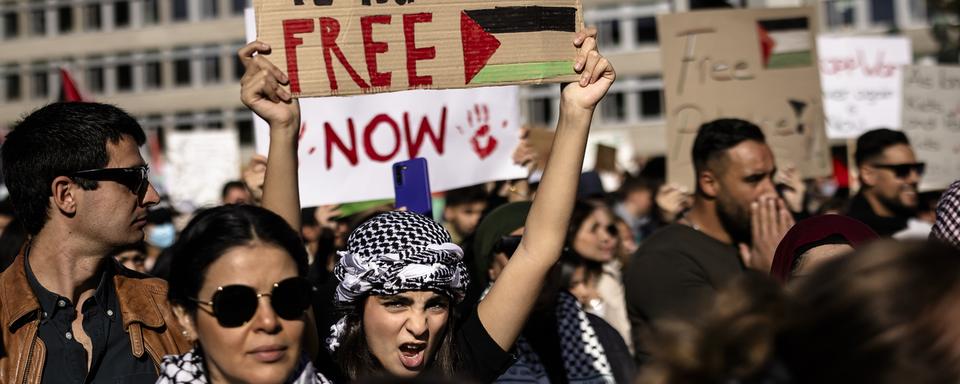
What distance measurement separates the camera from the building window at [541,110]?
4422cm

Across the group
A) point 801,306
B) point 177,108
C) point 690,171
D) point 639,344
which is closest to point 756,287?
point 801,306

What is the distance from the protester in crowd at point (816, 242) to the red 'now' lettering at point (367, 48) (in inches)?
45.6

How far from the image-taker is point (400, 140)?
5871mm

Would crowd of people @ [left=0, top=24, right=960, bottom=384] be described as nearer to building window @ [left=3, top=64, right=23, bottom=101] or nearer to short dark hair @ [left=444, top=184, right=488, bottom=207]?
short dark hair @ [left=444, top=184, right=488, bottom=207]

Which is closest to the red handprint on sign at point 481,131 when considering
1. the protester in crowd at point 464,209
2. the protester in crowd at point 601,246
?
the protester in crowd at point 601,246

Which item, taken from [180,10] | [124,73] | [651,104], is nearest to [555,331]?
[651,104]

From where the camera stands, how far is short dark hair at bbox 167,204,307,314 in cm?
264

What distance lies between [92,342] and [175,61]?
155ft

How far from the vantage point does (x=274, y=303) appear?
2566 millimetres

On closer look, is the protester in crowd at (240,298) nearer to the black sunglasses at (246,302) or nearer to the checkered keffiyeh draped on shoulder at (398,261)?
the black sunglasses at (246,302)

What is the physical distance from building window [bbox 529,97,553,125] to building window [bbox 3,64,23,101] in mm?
22165

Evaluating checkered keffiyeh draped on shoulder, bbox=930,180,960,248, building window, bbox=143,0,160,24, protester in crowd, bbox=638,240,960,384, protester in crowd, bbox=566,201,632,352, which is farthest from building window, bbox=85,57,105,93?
protester in crowd, bbox=638,240,960,384

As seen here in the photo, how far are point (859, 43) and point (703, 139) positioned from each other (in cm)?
495

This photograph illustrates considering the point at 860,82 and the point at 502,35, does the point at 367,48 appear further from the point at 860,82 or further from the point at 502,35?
the point at 860,82
